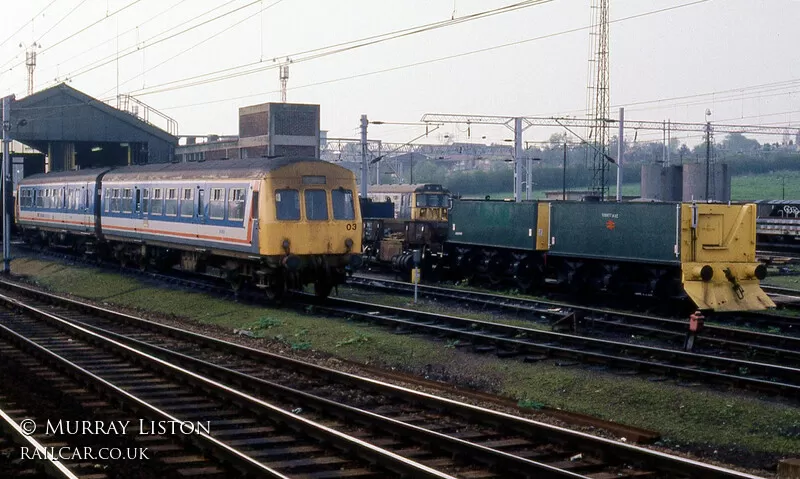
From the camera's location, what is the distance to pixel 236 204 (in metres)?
21.8

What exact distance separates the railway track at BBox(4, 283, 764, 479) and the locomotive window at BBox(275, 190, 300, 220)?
5372 mm

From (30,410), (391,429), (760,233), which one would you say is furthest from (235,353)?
(760,233)

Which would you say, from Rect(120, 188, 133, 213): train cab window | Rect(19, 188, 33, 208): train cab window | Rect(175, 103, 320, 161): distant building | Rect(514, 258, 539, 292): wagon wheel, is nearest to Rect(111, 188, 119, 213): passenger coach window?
Rect(120, 188, 133, 213): train cab window

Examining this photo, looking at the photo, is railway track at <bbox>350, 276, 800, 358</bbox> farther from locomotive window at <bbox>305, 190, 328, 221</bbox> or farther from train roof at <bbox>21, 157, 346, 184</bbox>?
train roof at <bbox>21, 157, 346, 184</bbox>

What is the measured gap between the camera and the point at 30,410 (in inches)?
443

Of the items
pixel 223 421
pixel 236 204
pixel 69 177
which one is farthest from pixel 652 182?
pixel 223 421

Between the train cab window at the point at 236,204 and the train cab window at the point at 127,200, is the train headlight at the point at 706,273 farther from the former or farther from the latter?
the train cab window at the point at 127,200

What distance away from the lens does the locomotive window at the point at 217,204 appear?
74.1 ft

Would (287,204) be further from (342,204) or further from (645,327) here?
(645,327)

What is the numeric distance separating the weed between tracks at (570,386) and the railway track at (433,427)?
1.43 meters

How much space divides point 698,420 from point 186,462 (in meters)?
5.97

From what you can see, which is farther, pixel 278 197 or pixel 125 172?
pixel 125 172

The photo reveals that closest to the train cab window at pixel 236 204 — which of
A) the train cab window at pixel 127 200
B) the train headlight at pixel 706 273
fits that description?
the train cab window at pixel 127 200

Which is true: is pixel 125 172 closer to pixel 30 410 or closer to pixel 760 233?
pixel 30 410
